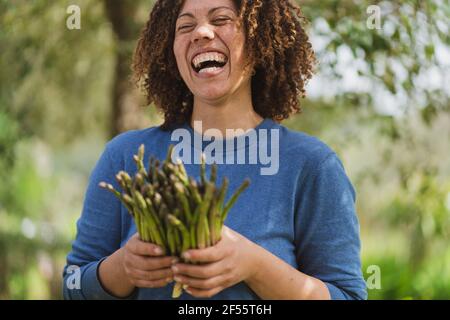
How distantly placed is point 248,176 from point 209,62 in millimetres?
324

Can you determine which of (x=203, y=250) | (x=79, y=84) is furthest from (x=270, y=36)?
(x=79, y=84)

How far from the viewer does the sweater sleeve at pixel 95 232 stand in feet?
6.09

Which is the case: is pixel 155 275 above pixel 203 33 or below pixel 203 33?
below

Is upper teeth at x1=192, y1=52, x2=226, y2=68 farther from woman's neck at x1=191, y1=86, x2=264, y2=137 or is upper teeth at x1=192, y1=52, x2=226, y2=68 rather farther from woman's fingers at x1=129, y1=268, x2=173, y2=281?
woman's fingers at x1=129, y1=268, x2=173, y2=281

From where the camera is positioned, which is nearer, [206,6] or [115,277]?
[115,277]

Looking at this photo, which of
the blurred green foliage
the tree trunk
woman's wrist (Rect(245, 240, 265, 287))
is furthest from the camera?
the tree trunk

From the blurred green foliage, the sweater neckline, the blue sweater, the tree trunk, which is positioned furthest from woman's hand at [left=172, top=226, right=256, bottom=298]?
the tree trunk

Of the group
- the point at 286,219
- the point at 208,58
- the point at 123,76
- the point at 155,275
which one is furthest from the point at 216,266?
the point at 123,76

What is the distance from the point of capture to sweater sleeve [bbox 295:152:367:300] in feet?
5.76

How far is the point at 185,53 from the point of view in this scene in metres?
1.87

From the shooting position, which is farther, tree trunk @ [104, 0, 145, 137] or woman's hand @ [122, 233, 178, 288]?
tree trunk @ [104, 0, 145, 137]

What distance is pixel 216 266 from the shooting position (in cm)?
149

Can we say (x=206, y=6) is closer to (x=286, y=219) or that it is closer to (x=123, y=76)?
(x=286, y=219)
